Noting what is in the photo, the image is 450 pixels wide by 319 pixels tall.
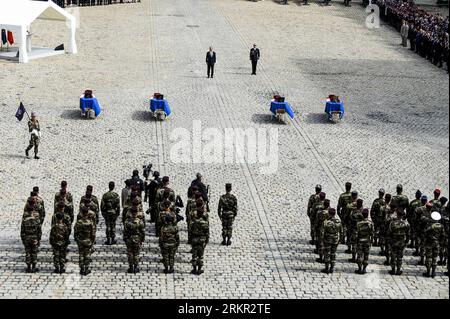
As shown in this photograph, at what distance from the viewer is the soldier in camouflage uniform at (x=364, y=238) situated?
15.0 m

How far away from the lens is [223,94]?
28.8 metres

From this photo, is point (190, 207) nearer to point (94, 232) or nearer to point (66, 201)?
point (94, 232)

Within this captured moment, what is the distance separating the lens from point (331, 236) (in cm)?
1498

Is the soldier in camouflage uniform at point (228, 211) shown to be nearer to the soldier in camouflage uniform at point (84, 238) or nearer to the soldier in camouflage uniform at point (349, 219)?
the soldier in camouflage uniform at point (349, 219)

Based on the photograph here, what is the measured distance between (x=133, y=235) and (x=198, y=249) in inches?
50.1

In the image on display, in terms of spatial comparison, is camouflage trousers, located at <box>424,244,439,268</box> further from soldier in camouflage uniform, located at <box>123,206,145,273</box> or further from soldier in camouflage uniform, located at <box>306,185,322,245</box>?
soldier in camouflage uniform, located at <box>123,206,145,273</box>

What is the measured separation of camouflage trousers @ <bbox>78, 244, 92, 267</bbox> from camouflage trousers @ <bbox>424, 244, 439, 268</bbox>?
259 inches

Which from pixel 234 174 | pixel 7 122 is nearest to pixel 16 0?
pixel 7 122

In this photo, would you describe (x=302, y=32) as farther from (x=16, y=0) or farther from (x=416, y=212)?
(x=416, y=212)

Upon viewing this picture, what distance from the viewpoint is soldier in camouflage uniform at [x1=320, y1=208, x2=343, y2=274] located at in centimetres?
1498

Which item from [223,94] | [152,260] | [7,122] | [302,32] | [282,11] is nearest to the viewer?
[152,260]

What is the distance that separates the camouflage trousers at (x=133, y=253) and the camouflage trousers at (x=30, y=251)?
1.75 meters

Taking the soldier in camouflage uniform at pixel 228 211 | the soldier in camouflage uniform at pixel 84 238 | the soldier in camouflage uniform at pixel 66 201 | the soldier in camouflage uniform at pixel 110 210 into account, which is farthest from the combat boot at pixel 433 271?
the soldier in camouflage uniform at pixel 66 201

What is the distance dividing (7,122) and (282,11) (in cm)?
2839
